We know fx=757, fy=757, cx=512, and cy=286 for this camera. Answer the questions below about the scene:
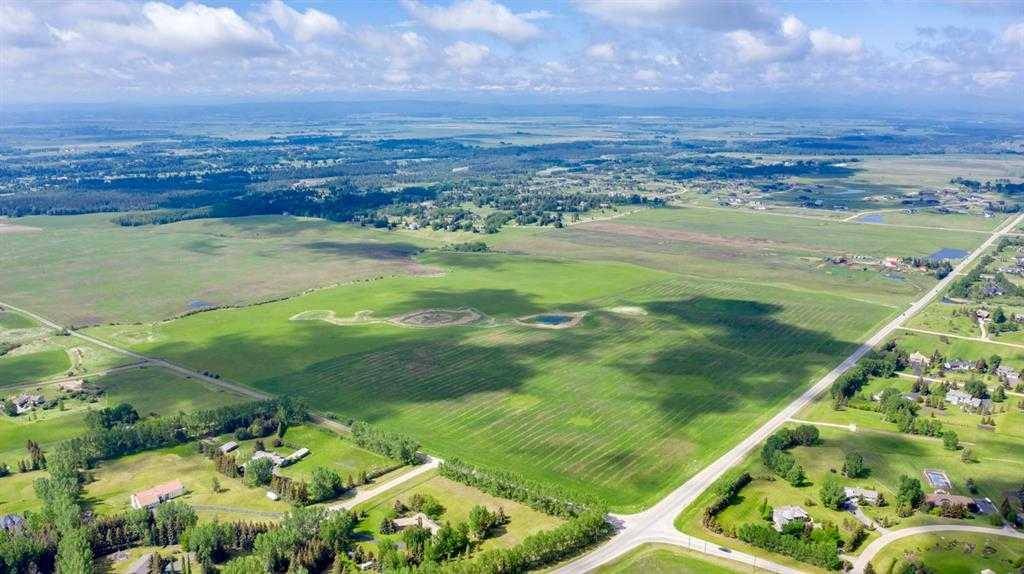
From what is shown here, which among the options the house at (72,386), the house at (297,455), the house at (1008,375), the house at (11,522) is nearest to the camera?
the house at (11,522)

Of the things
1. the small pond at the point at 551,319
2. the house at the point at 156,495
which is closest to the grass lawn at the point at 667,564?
the house at the point at 156,495

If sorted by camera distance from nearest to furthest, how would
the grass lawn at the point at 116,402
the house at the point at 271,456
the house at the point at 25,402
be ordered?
1. the house at the point at 271,456
2. the grass lawn at the point at 116,402
3. the house at the point at 25,402

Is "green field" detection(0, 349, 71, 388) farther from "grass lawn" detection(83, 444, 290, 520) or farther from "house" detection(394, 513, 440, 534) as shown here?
"house" detection(394, 513, 440, 534)

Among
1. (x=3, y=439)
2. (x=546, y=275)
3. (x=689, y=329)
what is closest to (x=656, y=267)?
(x=546, y=275)

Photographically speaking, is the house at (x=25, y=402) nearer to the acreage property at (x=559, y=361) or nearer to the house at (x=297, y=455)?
the acreage property at (x=559, y=361)

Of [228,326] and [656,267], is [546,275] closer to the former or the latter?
[656,267]

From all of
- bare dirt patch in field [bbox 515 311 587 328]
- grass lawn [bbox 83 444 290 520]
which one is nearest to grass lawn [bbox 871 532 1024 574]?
grass lawn [bbox 83 444 290 520]

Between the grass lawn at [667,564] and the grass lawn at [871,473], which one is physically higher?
the grass lawn at [871,473]

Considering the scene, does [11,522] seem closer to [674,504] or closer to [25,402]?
[25,402]
